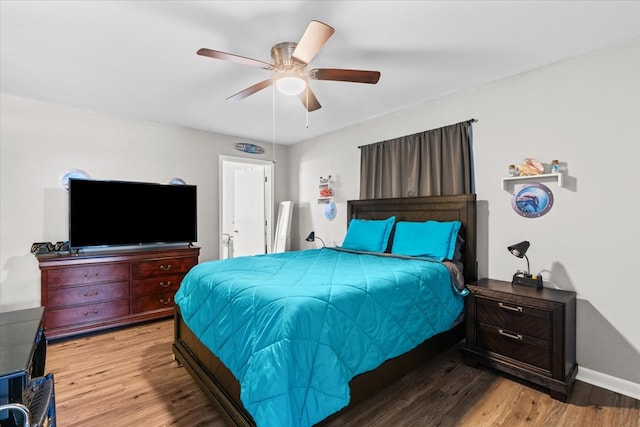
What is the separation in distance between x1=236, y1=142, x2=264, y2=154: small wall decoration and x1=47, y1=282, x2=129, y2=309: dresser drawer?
8.08 feet

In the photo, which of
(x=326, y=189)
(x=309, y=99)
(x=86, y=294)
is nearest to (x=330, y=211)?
(x=326, y=189)

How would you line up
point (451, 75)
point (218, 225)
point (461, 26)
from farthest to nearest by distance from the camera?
point (218, 225) < point (451, 75) < point (461, 26)

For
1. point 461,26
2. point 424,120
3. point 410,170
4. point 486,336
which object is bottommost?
point 486,336

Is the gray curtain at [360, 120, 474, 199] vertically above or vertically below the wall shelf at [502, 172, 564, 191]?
above

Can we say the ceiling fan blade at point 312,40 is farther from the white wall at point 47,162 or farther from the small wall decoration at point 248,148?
the small wall decoration at point 248,148

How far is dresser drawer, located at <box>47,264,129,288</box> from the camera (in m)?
3.06

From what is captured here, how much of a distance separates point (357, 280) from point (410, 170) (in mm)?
1969

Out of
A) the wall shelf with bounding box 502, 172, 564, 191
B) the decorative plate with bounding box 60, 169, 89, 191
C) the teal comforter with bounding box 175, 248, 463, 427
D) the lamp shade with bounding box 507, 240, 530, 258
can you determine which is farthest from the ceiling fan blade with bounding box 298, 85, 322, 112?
the decorative plate with bounding box 60, 169, 89, 191

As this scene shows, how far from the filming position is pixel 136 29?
205 cm

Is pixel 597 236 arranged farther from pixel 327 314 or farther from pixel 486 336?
pixel 327 314

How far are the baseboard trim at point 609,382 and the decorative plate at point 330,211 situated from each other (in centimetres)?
306

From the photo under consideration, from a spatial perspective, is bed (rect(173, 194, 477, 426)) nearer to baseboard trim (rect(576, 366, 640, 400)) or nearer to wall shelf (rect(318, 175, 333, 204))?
baseboard trim (rect(576, 366, 640, 400))

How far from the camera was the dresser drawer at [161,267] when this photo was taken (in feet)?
11.5

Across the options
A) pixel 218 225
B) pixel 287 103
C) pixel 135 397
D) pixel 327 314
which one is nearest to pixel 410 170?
pixel 287 103
